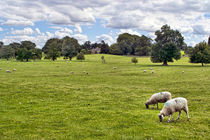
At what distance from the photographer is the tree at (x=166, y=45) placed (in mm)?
77688

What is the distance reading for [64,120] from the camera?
13492mm

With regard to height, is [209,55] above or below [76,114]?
above

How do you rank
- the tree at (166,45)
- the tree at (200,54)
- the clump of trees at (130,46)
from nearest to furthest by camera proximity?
the tree at (200,54) → the tree at (166,45) → the clump of trees at (130,46)

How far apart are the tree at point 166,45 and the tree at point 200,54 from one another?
19.0 feet

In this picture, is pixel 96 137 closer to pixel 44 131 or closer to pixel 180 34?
pixel 44 131

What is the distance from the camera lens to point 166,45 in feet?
258

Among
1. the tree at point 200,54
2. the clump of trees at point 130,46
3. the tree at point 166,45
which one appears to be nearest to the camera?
the tree at point 200,54

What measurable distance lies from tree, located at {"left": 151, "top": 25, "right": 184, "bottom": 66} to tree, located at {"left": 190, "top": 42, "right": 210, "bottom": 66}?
5794 mm

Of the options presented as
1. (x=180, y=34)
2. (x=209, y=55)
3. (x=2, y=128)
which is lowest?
(x=2, y=128)

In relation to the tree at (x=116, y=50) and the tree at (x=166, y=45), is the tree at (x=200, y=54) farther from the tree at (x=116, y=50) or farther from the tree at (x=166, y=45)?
the tree at (x=116, y=50)

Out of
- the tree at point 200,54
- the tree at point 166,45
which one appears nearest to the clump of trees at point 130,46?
the tree at point 166,45

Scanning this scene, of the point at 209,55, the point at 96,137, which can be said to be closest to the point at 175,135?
the point at 96,137

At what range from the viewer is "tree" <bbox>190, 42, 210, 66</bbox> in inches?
2773

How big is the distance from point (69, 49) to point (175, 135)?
384ft
